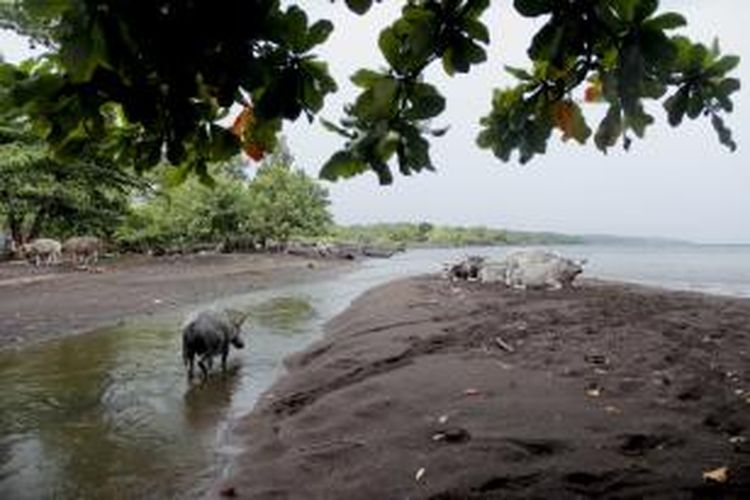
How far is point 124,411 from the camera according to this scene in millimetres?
10211

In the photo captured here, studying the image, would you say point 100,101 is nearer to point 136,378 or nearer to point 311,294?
point 136,378

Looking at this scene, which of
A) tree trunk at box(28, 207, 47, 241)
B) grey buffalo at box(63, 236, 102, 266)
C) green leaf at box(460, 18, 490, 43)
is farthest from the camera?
tree trunk at box(28, 207, 47, 241)

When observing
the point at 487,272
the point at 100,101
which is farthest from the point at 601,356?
the point at 487,272

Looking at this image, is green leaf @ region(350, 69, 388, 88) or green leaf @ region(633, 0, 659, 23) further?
green leaf @ region(350, 69, 388, 88)

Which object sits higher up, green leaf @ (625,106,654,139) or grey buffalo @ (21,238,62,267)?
green leaf @ (625,106,654,139)

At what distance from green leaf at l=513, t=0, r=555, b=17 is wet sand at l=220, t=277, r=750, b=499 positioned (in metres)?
3.22

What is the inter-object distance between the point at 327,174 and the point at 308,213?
149 ft

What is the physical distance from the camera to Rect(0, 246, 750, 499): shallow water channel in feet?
25.3

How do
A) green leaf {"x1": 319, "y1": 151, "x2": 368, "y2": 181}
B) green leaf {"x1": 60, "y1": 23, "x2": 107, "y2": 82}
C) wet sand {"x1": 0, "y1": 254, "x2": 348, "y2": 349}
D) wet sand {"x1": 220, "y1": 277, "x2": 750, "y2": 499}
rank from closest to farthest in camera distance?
green leaf {"x1": 60, "y1": 23, "x2": 107, "y2": 82} < green leaf {"x1": 319, "y1": 151, "x2": 368, "y2": 181} < wet sand {"x1": 220, "y1": 277, "x2": 750, "y2": 499} < wet sand {"x1": 0, "y1": 254, "x2": 348, "y2": 349}

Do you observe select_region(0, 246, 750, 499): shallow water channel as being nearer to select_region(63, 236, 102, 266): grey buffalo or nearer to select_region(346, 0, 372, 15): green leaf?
select_region(346, 0, 372, 15): green leaf

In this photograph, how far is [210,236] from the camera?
146ft

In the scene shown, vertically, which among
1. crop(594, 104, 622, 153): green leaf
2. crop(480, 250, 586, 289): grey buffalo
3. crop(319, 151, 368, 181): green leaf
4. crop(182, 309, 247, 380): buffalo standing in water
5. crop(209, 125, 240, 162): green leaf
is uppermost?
crop(594, 104, 622, 153): green leaf

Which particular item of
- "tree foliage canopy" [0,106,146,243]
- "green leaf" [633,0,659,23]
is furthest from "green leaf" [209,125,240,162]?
"tree foliage canopy" [0,106,146,243]

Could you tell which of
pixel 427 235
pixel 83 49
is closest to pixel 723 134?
pixel 83 49
